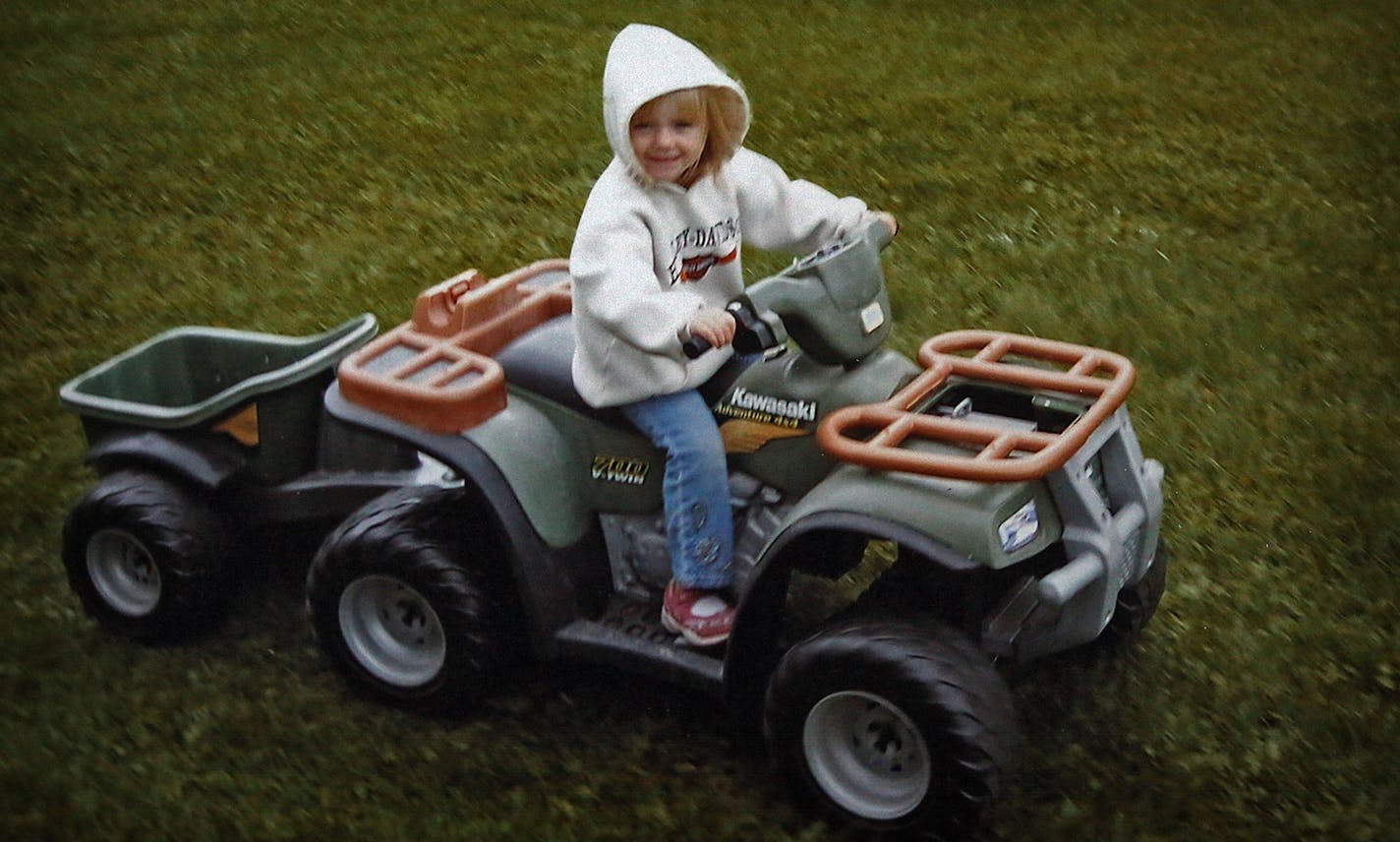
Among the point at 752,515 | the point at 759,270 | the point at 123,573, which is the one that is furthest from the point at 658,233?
the point at 759,270

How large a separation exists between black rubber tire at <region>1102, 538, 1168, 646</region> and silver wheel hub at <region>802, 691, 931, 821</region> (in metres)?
0.85

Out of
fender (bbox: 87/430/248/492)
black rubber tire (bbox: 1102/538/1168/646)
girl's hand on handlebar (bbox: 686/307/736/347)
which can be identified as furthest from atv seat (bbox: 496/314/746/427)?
black rubber tire (bbox: 1102/538/1168/646)

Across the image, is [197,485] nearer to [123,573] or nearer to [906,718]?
[123,573]

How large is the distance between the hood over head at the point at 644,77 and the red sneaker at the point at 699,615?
96cm

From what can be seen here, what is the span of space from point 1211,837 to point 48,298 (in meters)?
5.17

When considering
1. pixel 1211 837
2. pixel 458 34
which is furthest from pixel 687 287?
pixel 458 34

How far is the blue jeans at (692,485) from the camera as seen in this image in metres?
3.47

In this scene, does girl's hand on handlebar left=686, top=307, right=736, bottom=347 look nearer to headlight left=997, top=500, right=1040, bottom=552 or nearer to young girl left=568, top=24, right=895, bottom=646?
young girl left=568, top=24, right=895, bottom=646

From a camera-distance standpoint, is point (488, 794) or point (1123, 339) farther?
point (1123, 339)

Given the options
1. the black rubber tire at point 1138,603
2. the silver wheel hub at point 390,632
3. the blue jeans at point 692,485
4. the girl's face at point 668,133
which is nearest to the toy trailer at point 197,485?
the silver wheel hub at point 390,632

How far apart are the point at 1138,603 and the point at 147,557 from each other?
2616mm

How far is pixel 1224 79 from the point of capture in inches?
348

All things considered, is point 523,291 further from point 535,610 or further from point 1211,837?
point 1211,837

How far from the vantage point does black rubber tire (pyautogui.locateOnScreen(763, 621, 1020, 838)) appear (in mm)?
3053
